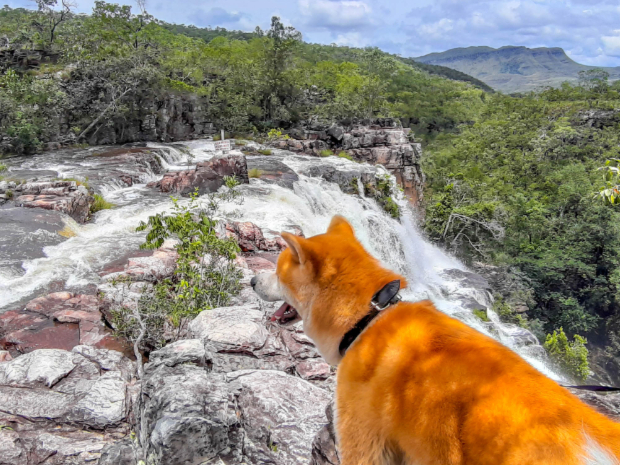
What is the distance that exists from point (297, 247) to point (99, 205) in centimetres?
1166

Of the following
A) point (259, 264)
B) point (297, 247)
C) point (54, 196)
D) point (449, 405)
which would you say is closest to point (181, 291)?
point (259, 264)

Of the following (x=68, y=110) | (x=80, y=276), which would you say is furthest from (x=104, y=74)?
(x=80, y=276)

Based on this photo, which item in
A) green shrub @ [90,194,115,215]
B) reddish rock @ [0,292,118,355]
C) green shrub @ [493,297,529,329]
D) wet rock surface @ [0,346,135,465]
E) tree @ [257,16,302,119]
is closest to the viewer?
wet rock surface @ [0,346,135,465]

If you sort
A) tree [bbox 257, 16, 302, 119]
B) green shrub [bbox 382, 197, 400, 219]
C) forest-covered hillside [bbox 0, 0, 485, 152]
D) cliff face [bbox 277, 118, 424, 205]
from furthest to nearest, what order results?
tree [bbox 257, 16, 302, 119] < cliff face [bbox 277, 118, 424, 205] < green shrub [bbox 382, 197, 400, 219] < forest-covered hillside [bbox 0, 0, 485, 152]

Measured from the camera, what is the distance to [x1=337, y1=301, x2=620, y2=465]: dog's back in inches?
50.0

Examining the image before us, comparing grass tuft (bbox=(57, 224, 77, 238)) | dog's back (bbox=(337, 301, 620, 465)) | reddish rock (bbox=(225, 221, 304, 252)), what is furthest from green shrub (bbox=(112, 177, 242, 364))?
grass tuft (bbox=(57, 224, 77, 238))

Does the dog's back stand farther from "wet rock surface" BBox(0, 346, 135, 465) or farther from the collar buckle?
"wet rock surface" BBox(0, 346, 135, 465)

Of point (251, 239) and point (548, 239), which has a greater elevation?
point (251, 239)

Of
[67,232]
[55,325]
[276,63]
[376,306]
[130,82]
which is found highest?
[276,63]

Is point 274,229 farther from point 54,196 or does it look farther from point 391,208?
point 391,208

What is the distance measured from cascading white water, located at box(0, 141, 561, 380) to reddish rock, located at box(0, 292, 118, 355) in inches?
24.5

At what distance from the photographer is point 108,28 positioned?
1065 inches

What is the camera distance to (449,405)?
1.42 meters

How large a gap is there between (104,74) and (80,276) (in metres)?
18.1
